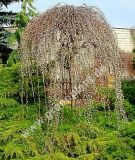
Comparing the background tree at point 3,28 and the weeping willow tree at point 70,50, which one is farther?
the background tree at point 3,28

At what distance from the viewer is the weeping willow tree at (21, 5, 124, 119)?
4.98m

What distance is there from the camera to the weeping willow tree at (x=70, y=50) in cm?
498

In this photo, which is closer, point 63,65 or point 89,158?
point 89,158

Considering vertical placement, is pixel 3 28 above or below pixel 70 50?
above

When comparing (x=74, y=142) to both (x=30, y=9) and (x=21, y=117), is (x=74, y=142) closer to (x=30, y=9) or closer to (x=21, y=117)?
(x=21, y=117)

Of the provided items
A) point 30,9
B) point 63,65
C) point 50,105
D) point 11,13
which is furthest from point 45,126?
point 11,13

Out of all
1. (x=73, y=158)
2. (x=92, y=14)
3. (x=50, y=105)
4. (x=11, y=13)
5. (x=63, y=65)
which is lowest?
(x=73, y=158)

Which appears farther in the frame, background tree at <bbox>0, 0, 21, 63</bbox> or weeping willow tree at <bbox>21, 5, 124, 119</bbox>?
background tree at <bbox>0, 0, 21, 63</bbox>

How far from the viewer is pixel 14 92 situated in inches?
219

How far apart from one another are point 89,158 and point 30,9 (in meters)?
5.04

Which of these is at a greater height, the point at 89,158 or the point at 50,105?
the point at 50,105

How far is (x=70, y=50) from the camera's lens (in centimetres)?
509

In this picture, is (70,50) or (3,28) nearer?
(70,50)

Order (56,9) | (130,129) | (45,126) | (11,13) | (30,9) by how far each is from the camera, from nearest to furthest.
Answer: (130,129), (45,126), (56,9), (30,9), (11,13)
